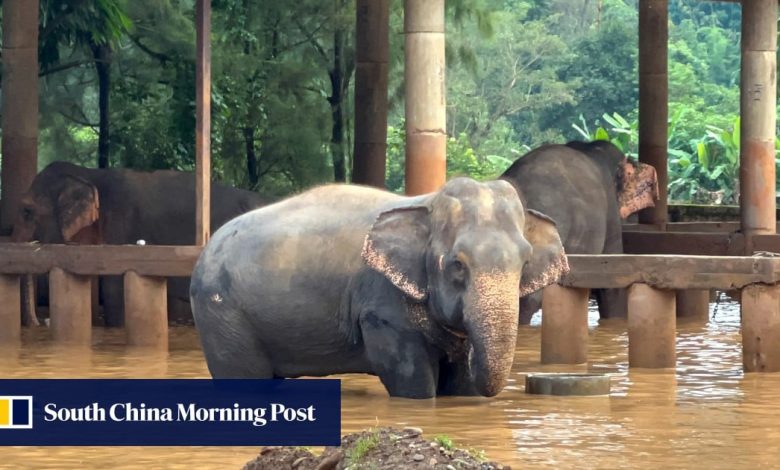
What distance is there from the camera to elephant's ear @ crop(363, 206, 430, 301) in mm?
11664

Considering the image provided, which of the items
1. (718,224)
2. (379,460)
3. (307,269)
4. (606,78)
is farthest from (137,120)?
(606,78)

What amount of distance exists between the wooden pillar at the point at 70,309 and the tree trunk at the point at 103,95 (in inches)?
354

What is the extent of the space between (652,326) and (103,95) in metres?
13.7

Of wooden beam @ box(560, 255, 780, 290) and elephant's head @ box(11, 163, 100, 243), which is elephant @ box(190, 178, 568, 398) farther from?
elephant's head @ box(11, 163, 100, 243)

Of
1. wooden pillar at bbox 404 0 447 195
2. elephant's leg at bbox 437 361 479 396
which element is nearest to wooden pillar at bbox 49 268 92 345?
wooden pillar at bbox 404 0 447 195

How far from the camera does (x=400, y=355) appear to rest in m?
11.9

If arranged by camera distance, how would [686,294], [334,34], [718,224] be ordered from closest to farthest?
[686,294] < [718,224] < [334,34]

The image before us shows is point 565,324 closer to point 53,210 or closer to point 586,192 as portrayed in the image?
point 586,192

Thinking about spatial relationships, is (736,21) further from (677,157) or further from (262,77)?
(262,77)

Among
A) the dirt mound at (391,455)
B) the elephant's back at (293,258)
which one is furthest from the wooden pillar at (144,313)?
the dirt mound at (391,455)

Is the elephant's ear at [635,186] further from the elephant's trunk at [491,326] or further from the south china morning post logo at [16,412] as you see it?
the south china morning post logo at [16,412]

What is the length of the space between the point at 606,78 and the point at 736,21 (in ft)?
Result: 33.6

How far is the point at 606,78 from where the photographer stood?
54531 millimetres

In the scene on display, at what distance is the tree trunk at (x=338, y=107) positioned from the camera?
2922 centimetres
